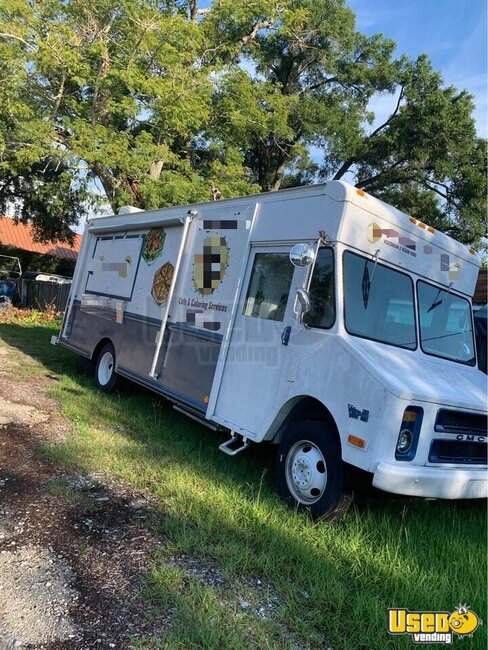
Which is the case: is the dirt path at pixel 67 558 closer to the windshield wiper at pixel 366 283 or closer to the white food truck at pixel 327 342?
the white food truck at pixel 327 342

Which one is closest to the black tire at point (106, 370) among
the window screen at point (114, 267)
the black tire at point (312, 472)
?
the window screen at point (114, 267)

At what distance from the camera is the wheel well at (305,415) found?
4.40 meters

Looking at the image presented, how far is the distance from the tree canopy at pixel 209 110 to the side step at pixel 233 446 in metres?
8.74

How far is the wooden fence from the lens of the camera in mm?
21388

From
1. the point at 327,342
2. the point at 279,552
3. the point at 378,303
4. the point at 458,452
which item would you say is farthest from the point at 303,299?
the point at 279,552

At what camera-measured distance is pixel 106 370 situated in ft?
27.5

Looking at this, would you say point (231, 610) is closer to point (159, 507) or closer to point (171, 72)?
point (159, 507)

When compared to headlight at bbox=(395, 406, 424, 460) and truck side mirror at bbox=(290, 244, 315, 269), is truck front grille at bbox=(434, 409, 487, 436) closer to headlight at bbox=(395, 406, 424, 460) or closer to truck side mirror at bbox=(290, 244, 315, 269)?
headlight at bbox=(395, 406, 424, 460)

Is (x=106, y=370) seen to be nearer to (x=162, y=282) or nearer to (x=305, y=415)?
(x=162, y=282)

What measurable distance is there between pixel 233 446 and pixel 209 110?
1113 centimetres

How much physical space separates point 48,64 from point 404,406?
11443 mm

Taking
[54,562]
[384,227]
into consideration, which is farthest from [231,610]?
[384,227]

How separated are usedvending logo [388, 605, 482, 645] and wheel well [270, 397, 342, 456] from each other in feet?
4.66

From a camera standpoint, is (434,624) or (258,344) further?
(258,344)
